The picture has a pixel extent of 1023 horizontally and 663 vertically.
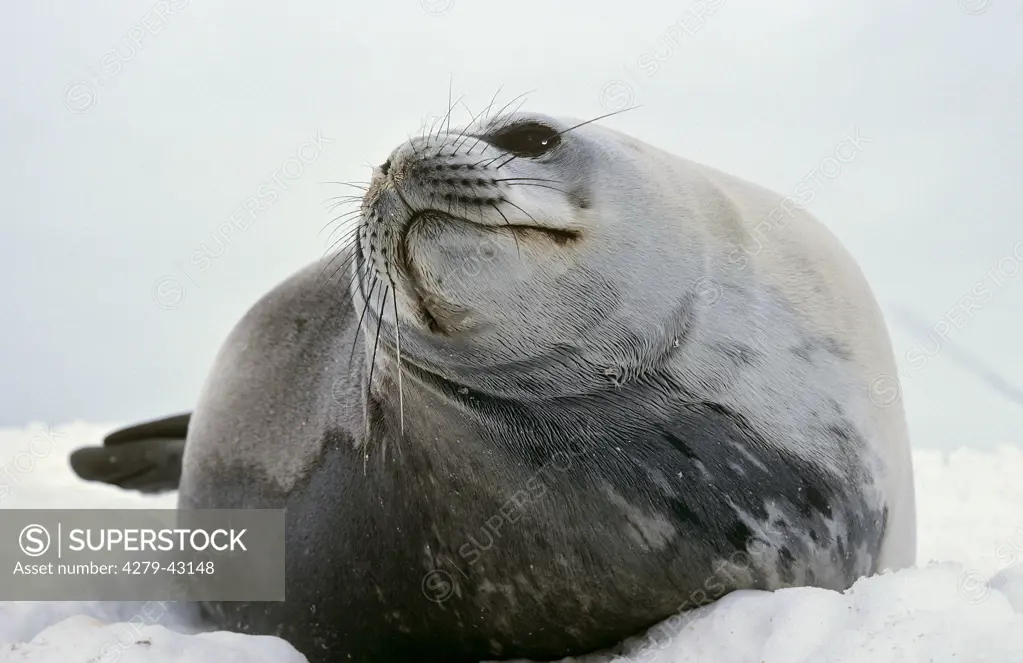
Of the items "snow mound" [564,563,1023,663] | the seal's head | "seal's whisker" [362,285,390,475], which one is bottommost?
"snow mound" [564,563,1023,663]

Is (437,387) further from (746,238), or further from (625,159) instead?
(746,238)

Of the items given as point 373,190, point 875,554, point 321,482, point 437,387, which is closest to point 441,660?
point 321,482

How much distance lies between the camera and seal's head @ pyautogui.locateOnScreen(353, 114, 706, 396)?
1.72 m

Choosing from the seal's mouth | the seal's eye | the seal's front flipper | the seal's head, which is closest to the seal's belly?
the seal's head

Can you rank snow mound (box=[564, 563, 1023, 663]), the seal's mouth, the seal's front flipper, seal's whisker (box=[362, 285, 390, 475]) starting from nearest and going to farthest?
snow mound (box=[564, 563, 1023, 663]) < the seal's mouth < seal's whisker (box=[362, 285, 390, 475]) < the seal's front flipper

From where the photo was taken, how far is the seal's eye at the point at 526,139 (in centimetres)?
196

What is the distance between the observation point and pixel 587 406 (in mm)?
1974

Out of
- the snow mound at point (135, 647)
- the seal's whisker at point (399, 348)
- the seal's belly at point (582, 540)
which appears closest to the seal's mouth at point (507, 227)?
the seal's whisker at point (399, 348)

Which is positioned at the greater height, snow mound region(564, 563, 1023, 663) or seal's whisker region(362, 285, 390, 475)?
seal's whisker region(362, 285, 390, 475)

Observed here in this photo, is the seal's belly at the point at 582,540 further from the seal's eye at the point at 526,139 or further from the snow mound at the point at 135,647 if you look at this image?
the seal's eye at the point at 526,139

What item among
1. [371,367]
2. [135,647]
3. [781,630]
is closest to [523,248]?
[371,367]

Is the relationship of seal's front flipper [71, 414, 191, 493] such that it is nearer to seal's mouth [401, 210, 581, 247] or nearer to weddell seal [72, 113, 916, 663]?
weddell seal [72, 113, 916, 663]

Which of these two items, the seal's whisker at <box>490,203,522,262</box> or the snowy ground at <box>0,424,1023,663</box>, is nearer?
the snowy ground at <box>0,424,1023,663</box>

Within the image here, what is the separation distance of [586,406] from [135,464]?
8.92 ft
